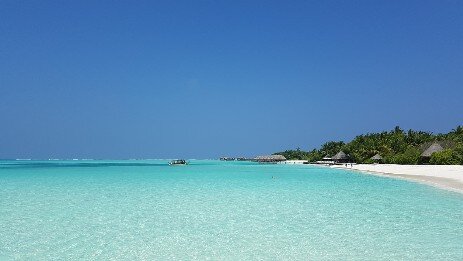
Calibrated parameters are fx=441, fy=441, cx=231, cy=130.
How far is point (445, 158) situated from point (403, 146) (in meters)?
20.0

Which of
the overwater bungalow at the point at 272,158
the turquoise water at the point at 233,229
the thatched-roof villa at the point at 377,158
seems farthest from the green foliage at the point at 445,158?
the overwater bungalow at the point at 272,158

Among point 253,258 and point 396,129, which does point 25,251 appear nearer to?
point 253,258

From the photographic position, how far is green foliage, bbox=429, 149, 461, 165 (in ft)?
137

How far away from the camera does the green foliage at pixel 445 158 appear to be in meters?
41.8

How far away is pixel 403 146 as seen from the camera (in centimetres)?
6309

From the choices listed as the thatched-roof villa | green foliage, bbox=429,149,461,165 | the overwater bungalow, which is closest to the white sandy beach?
green foliage, bbox=429,149,461,165

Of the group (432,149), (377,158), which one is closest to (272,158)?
(377,158)

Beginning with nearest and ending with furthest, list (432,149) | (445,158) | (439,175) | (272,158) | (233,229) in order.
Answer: (233,229) < (439,175) < (445,158) < (432,149) < (272,158)

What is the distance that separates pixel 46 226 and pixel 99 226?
1.36 meters

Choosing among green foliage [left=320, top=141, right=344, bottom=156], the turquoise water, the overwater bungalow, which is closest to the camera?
the turquoise water

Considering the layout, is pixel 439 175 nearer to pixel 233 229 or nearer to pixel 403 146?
pixel 233 229

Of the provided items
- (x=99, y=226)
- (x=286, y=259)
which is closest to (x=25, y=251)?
(x=99, y=226)

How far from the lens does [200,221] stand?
12.0 meters

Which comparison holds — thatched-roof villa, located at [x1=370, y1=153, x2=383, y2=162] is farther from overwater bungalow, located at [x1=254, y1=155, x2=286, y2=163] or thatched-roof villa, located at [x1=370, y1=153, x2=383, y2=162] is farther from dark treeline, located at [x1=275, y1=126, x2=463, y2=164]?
overwater bungalow, located at [x1=254, y1=155, x2=286, y2=163]
